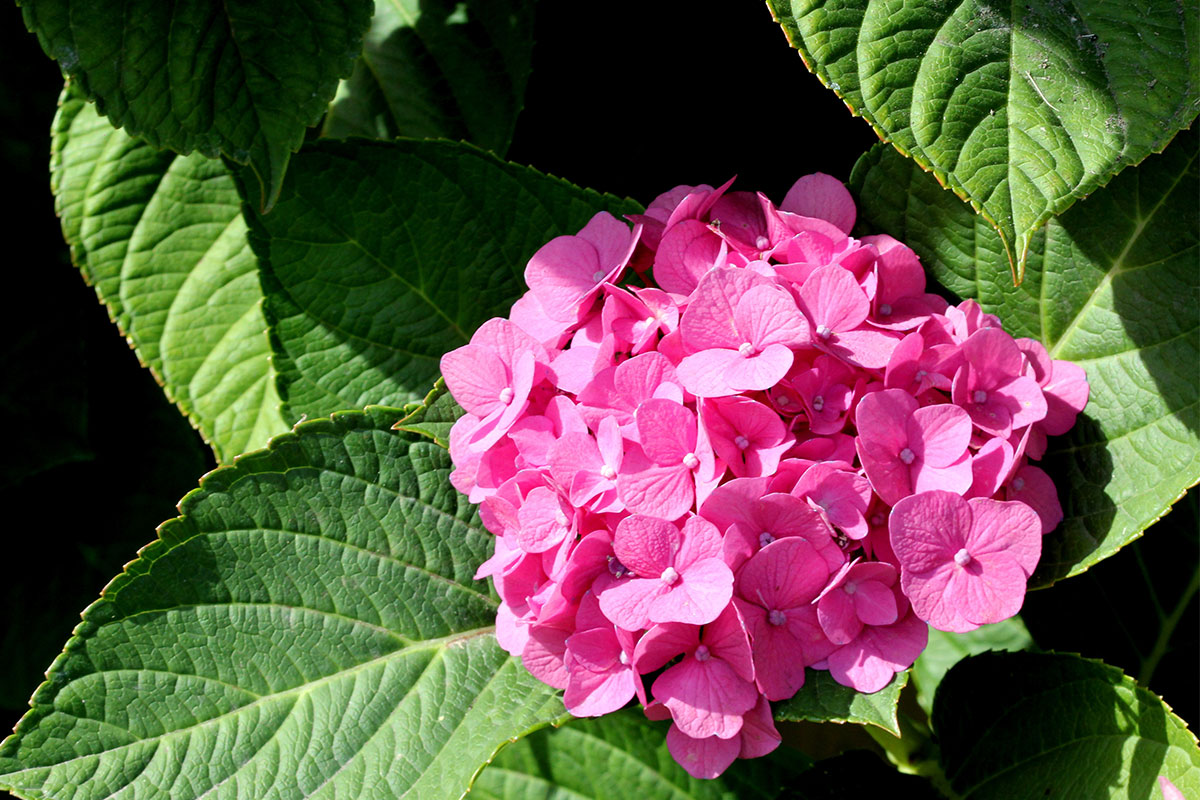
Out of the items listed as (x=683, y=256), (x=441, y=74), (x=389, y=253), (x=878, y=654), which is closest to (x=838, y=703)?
(x=878, y=654)

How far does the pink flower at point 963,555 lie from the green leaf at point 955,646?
66 cm

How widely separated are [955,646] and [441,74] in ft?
3.57

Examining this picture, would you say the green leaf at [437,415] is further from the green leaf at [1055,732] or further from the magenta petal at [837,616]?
the green leaf at [1055,732]

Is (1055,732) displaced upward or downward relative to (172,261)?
downward

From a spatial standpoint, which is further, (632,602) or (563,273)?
(563,273)

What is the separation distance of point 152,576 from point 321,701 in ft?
0.65

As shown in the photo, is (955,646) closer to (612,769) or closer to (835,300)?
→ (612,769)

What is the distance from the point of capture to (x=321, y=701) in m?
0.96

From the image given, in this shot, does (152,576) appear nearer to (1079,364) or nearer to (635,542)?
(635,542)

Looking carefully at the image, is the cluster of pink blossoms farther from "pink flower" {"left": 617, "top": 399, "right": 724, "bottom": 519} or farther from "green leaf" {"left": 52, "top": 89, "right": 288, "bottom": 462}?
"green leaf" {"left": 52, "top": 89, "right": 288, "bottom": 462}

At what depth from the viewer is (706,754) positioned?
2.63ft

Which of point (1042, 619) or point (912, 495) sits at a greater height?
point (912, 495)

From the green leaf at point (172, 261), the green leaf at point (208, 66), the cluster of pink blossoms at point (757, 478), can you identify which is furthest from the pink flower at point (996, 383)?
the green leaf at point (172, 261)

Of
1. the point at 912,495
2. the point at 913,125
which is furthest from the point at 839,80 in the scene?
the point at 912,495
